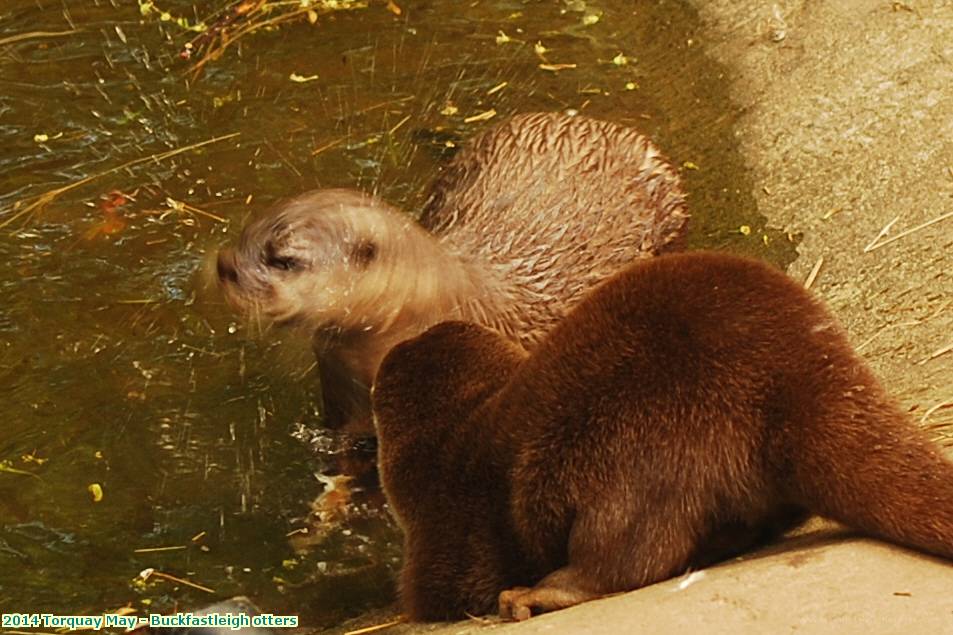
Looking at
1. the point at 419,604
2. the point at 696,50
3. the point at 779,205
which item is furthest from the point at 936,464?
the point at 696,50

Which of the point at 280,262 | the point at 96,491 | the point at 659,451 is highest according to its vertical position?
the point at 280,262

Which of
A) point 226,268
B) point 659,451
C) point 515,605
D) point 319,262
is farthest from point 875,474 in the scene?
point 226,268

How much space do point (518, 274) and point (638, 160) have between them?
0.57m

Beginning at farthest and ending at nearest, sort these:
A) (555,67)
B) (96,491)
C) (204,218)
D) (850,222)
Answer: (555,67)
(204,218)
(850,222)
(96,491)

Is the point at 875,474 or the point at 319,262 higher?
the point at 319,262

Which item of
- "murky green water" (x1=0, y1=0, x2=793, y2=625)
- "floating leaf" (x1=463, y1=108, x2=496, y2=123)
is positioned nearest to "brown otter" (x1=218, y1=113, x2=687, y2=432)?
"murky green water" (x1=0, y1=0, x2=793, y2=625)

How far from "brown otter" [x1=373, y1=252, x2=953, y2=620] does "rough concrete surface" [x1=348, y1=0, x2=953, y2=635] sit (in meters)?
0.09

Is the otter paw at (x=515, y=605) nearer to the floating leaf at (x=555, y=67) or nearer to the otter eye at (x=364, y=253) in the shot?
the otter eye at (x=364, y=253)

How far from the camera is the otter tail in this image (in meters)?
2.81

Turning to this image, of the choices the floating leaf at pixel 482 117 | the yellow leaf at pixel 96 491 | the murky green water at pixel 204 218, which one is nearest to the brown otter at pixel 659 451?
the murky green water at pixel 204 218

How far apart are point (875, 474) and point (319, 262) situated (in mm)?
1660

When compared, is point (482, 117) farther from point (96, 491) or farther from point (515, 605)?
point (515, 605)

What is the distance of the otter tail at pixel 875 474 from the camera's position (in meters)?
2.81

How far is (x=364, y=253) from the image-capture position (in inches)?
162
